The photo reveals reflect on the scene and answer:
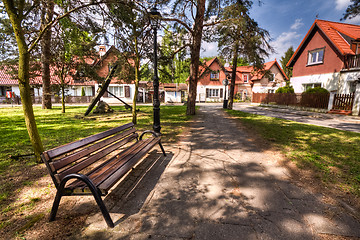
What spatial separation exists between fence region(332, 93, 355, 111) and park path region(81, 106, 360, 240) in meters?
14.0

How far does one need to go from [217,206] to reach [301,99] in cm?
1871

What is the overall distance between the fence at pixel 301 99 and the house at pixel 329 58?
193 cm

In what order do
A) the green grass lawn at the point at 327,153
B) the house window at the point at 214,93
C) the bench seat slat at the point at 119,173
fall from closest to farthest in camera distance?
the bench seat slat at the point at 119,173, the green grass lawn at the point at 327,153, the house window at the point at 214,93

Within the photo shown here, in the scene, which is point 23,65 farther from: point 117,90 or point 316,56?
point 117,90

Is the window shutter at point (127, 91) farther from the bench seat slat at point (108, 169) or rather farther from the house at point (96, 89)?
the bench seat slat at point (108, 169)

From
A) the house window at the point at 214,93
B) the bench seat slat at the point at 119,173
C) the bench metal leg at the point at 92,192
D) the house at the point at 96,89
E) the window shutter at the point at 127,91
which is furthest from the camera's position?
the house window at the point at 214,93

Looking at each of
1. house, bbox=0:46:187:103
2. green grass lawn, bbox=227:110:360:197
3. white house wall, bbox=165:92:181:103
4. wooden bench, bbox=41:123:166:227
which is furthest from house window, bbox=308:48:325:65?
wooden bench, bbox=41:123:166:227

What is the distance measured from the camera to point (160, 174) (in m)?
3.66

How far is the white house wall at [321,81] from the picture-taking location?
53.5 feet

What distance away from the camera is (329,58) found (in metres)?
16.9

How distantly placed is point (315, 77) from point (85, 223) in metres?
23.8

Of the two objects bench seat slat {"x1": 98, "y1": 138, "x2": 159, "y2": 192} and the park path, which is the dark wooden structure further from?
bench seat slat {"x1": 98, "y1": 138, "x2": 159, "y2": 192}

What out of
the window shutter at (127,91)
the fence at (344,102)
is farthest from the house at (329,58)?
the window shutter at (127,91)

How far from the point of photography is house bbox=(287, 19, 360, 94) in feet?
49.9
